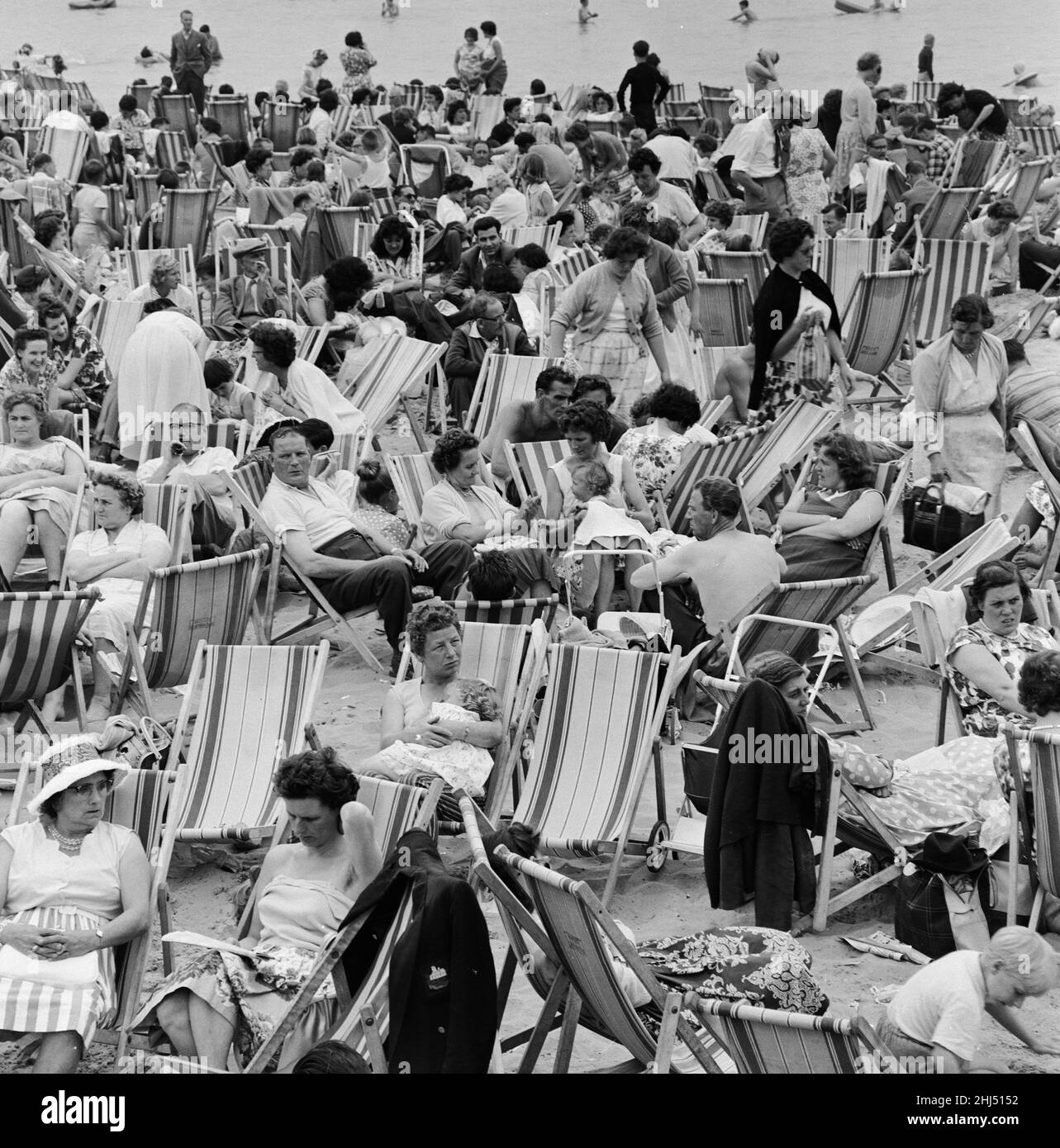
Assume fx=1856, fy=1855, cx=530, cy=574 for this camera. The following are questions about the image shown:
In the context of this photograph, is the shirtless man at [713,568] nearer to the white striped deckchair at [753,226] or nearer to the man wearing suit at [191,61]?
the white striped deckchair at [753,226]

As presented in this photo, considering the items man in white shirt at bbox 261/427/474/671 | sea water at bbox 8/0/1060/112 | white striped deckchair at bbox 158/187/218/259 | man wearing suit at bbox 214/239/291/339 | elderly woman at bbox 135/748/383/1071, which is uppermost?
sea water at bbox 8/0/1060/112

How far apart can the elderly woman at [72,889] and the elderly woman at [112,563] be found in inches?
59.8

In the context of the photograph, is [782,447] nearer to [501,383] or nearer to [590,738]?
[501,383]

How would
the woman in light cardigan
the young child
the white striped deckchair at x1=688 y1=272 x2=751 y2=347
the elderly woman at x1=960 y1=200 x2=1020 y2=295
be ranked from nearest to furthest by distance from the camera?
the young child
the woman in light cardigan
the white striped deckchair at x1=688 y1=272 x2=751 y2=347
the elderly woman at x1=960 y1=200 x2=1020 y2=295

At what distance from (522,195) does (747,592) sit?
23.3ft

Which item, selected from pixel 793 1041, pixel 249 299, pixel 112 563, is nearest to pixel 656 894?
pixel 793 1041

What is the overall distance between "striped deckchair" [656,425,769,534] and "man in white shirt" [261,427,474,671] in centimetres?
107

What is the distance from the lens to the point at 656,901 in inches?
196

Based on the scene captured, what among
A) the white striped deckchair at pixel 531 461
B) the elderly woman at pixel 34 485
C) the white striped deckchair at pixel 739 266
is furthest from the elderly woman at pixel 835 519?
the white striped deckchair at pixel 739 266

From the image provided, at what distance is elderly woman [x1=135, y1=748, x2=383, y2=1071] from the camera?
396 cm

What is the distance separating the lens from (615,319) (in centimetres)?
823

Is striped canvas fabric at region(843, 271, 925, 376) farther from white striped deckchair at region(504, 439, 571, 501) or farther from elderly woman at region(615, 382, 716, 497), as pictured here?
white striped deckchair at region(504, 439, 571, 501)

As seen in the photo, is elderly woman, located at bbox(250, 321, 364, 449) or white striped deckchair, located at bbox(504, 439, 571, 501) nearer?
white striped deckchair, located at bbox(504, 439, 571, 501)

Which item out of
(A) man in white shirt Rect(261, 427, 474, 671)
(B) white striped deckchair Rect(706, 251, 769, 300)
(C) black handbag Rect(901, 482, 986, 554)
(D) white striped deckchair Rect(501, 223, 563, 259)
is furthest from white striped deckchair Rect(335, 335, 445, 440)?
(D) white striped deckchair Rect(501, 223, 563, 259)
